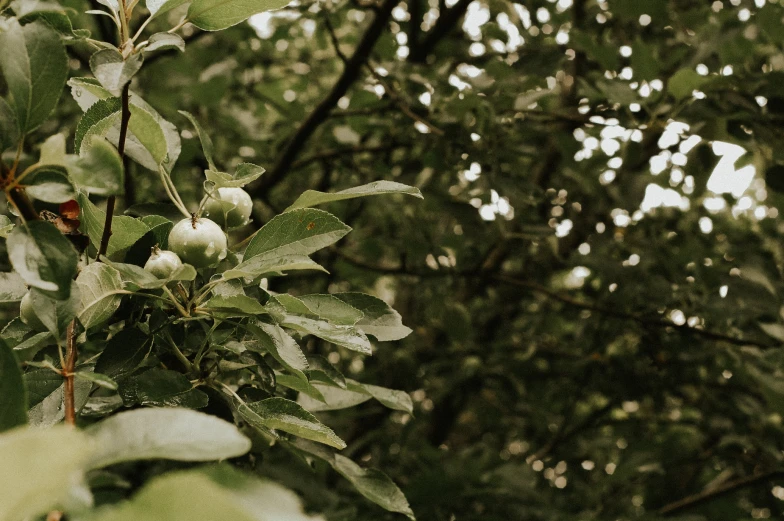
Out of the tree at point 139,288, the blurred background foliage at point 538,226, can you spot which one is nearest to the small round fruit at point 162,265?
the tree at point 139,288

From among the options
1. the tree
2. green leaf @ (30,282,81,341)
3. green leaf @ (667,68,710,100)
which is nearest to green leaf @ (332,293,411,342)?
the tree

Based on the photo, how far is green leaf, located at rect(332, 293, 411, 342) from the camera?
2.63 ft

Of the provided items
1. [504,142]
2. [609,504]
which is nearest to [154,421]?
[504,142]

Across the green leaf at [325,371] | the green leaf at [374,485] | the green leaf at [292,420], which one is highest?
the green leaf at [292,420]

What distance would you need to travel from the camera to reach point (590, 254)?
1.73 m

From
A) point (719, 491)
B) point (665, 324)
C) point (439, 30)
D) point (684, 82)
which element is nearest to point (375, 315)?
point (684, 82)

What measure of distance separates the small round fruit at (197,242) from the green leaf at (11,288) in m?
0.16

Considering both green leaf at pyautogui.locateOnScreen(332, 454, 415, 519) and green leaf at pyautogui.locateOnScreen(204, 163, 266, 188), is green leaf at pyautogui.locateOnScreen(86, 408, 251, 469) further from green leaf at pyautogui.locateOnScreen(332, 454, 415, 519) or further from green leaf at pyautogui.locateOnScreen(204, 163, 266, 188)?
green leaf at pyautogui.locateOnScreen(332, 454, 415, 519)

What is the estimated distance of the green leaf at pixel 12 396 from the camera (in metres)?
0.46

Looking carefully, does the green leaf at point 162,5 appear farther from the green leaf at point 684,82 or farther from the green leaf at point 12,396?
the green leaf at point 684,82

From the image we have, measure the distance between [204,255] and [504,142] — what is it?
0.94 metres

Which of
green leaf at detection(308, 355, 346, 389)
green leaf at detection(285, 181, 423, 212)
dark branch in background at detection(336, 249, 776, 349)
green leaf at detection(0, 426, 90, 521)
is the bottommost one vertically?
dark branch in background at detection(336, 249, 776, 349)

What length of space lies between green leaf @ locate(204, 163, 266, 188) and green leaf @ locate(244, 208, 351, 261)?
0.05 m

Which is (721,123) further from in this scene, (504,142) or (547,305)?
(547,305)
